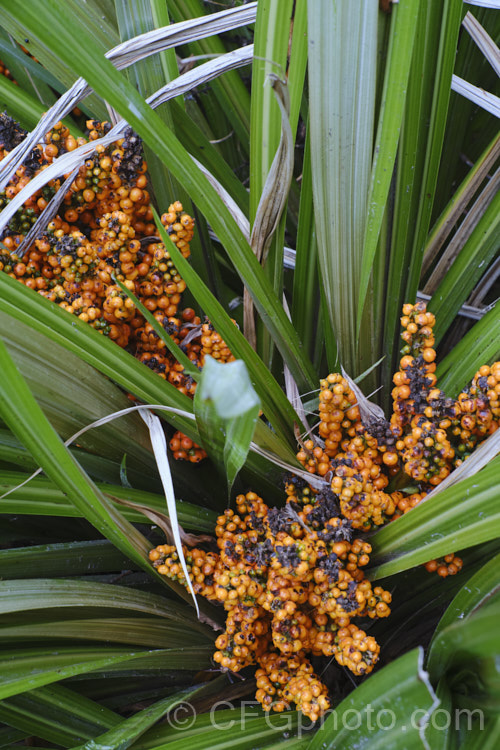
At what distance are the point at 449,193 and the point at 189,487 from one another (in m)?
0.95

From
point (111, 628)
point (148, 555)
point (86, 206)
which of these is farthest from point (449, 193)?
point (111, 628)

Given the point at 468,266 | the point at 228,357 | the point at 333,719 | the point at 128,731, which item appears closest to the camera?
the point at 333,719

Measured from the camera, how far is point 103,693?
1131 millimetres

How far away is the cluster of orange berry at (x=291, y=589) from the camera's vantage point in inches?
31.4

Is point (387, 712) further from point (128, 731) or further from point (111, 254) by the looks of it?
point (111, 254)

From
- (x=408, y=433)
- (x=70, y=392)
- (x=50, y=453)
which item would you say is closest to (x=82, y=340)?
(x=70, y=392)

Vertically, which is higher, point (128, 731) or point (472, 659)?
point (128, 731)

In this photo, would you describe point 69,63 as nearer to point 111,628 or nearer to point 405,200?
point 405,200

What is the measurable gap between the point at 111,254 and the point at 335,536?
0.59 meters

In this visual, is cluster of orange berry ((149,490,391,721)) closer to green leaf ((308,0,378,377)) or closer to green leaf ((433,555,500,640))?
green leaf ((433,555,500,640))

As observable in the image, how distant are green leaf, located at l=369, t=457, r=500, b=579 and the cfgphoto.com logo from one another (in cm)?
19

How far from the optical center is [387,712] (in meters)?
0.70

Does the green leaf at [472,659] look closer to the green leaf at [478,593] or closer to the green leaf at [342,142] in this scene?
the green leaf at [478,593]

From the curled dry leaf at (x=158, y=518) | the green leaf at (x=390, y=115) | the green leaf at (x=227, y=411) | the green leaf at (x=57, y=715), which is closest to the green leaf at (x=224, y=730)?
the green leaf at (x=57, y=715)
